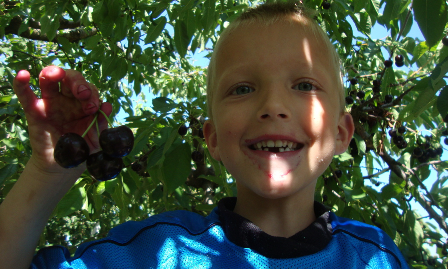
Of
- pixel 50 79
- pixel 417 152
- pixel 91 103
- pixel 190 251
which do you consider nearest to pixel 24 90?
pixel 50 79

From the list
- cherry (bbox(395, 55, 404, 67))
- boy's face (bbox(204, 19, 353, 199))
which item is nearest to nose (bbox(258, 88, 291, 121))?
boy's face (bbox(204, 19, 353, 199))

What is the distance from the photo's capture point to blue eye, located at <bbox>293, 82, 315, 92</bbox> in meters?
1.34

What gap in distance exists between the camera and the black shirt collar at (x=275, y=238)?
4.05ft

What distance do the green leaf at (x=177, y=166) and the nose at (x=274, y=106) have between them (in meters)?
0.85

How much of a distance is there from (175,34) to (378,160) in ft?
6.67

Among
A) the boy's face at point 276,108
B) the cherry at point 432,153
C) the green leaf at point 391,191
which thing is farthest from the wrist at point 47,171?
→ the cherry at point 432,153

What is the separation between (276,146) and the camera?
49.2 inches

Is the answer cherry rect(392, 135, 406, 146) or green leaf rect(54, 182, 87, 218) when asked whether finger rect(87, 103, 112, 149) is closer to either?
green leaf rect(54, 182, 87, 218)

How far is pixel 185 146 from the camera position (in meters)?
2.02

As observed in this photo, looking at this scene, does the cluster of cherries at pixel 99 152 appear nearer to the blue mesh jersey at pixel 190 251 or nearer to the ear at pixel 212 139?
the blue mesh jersey at pixel 190 251

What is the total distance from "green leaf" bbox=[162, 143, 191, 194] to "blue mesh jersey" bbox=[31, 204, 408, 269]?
57 centimetres

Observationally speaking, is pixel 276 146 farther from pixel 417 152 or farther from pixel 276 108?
pixel 417 152

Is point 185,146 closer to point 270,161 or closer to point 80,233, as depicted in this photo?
point 270,161

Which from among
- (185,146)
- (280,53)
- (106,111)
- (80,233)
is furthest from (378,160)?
(80,233)
